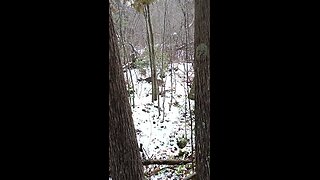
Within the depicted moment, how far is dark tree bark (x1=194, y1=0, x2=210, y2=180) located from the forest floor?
2189mm

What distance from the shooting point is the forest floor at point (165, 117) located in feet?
17.7

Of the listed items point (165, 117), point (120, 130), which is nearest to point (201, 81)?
point (120, 130)

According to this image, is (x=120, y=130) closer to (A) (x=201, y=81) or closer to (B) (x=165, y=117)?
(A) (x=201, y=81)

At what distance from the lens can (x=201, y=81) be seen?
2.29m

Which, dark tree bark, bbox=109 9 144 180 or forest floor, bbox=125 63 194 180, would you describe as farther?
forest floor, bbox=125 63 194 180

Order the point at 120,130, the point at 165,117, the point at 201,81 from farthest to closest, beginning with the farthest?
1. the point at 165,117
2. the point at 201,81
3. the point at 120,130

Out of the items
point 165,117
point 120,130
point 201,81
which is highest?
point 201,81

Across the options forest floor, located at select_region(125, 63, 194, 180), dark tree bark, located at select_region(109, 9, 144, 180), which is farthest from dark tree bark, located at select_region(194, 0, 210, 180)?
forest floor, located at select_region(125, 63, 194, 180)

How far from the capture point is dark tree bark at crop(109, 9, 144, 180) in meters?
2.08

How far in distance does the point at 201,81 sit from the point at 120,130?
66cm

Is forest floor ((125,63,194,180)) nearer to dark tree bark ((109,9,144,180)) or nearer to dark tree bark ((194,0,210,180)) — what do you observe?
dark tree bark ((109,9,144,180))
